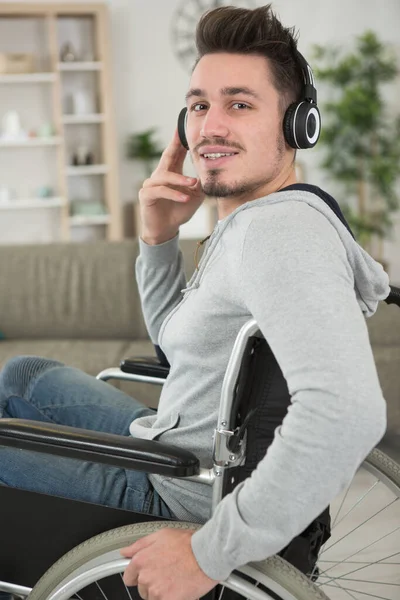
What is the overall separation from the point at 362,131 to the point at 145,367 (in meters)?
4.66

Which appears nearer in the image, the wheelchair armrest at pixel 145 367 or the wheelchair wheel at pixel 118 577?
the wheelchair wheel at pixel 118 577

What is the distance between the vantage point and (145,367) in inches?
59.1

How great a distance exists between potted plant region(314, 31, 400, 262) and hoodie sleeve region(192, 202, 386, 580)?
4.81 metres

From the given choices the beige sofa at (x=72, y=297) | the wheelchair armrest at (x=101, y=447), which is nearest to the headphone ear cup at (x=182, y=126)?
the wheelchair armrest at (x=101, y=447)

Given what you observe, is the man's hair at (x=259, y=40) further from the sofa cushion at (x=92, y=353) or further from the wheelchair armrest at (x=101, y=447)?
the sofa cushion at (x=92, y=353)

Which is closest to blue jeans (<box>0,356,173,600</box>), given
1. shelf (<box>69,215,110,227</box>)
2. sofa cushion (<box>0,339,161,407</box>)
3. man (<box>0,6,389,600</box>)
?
man (<box>0,6,389,600</box>)

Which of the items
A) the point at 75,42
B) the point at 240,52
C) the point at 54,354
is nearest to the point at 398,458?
the point at 54,354

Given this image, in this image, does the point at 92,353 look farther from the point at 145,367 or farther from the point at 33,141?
the point at 33,141

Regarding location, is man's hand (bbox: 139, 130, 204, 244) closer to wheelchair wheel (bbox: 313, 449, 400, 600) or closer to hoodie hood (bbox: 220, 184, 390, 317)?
hoodie hood (bbox: 220, 184, 390, 317)

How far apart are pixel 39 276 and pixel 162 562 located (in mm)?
2359

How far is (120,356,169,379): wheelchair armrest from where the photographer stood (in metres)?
1.49

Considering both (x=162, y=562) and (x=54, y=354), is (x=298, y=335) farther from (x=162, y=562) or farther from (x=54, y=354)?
(x=54, y=354)

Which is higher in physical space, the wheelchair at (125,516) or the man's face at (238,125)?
the man's face at (238,125)

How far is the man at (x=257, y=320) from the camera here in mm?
808
